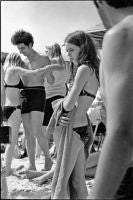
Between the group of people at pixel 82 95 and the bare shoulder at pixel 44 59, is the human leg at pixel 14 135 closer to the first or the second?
the group of people at pixel 82 95

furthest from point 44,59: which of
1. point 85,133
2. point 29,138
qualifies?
point 85,133

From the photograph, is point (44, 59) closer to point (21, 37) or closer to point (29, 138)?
point (21, 37)

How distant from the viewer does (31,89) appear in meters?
4.20

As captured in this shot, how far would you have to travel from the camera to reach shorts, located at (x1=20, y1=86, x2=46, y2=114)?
4195mm

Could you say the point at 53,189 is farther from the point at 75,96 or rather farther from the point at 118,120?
the point at 118,120

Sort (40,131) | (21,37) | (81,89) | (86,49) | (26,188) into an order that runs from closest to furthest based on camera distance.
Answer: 1. (81,89)
2. (86,49)
3. (26,188)
4. (21,37)
5. (40,131)

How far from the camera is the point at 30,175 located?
3.97 metres

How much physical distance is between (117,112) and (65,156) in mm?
1768

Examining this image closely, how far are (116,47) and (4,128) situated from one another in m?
0.90

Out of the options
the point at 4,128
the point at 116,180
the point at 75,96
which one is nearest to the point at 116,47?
the point at 116,180

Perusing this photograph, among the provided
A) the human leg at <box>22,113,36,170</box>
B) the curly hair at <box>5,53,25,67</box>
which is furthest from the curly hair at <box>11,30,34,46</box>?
the human leg at <box>22,113,36,170</box>

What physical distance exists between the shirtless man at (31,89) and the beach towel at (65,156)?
1.56 meters

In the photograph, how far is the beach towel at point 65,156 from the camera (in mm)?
2594

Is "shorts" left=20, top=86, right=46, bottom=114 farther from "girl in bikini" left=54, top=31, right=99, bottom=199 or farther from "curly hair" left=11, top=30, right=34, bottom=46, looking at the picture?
"girl in bikini" left=54, top=31, right=99, bottom=199
